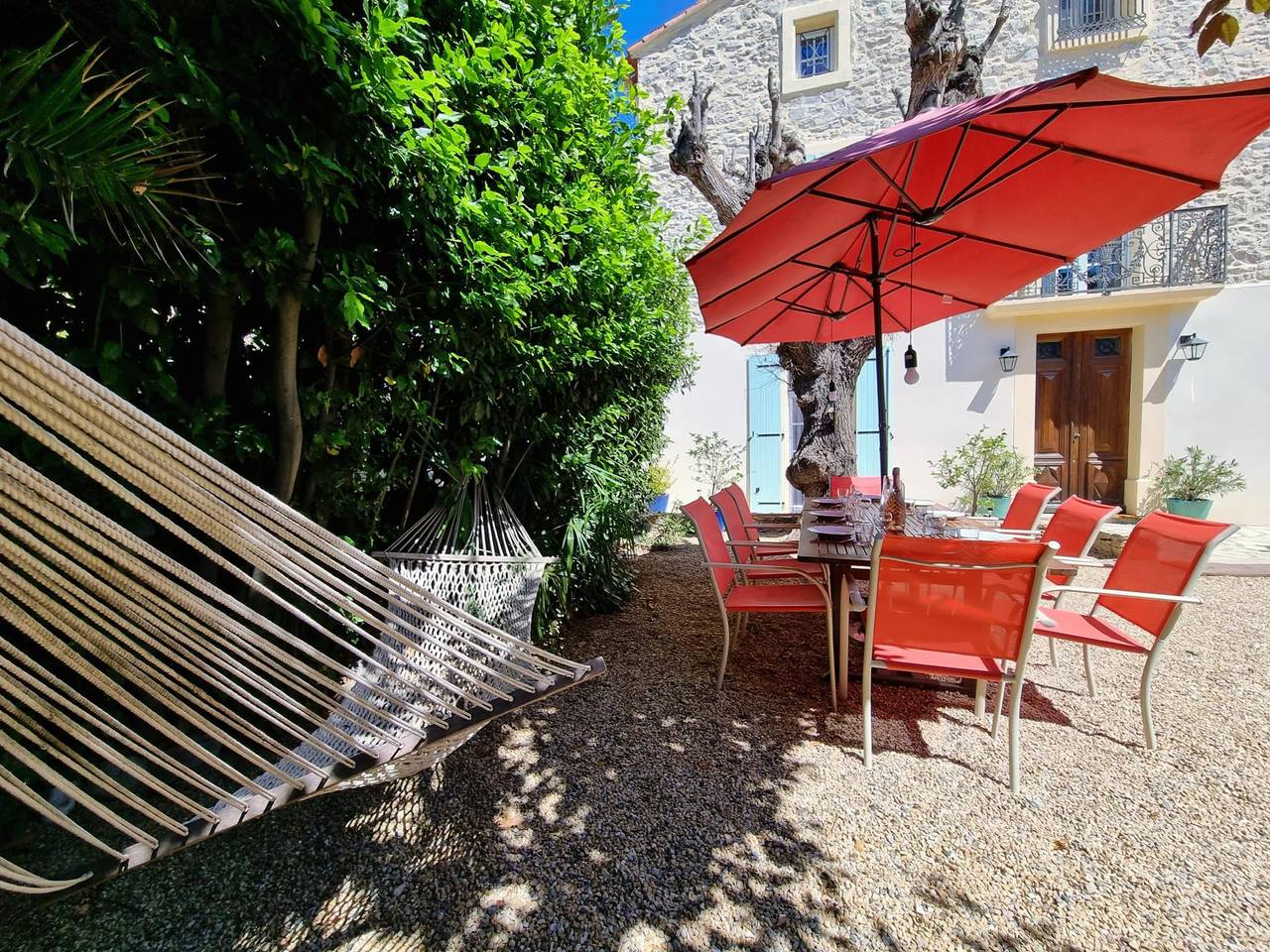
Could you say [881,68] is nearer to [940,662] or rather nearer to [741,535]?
[741,535]

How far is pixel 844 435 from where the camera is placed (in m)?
4.59

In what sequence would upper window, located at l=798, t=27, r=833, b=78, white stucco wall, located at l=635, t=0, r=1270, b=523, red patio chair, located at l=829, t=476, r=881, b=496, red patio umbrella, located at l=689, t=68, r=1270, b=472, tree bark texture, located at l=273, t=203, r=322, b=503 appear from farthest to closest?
upper window, located at l=798, t=27, r=833, b=78
white stucco wall, located at l=635, t=0, r=1270, b=523
red patio chair, located at l=829, t=476, r=881, b=496
red patio umbrella, located at l=689, t=68, r=1270, b=472
tree bark texture, located at l=273, t=203, r=322, b=503

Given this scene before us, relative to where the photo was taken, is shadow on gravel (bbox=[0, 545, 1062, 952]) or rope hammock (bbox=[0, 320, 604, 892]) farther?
shadow on gravel (bbox=[0, 545, 1062, 952])

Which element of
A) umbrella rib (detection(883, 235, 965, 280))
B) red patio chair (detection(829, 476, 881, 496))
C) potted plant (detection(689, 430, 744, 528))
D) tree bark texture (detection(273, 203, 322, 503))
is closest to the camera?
tree bark texture (detection(273, 203, 322, 503))

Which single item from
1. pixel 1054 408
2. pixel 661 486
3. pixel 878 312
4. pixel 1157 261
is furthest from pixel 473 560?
pixel 1157 261

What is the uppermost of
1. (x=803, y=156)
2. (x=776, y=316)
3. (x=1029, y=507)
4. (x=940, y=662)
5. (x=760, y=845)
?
(x=803, y=156)

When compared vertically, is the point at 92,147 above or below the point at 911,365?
above

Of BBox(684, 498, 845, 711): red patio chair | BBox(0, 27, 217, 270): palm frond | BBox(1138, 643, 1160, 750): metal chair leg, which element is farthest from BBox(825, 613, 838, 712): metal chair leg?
BBox(0, 27, 217, 270): palm frond

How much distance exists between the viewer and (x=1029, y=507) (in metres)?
2.91

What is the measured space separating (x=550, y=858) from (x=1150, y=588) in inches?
87.5

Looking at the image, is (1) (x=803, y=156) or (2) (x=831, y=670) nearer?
(2) (x=831, y=670)

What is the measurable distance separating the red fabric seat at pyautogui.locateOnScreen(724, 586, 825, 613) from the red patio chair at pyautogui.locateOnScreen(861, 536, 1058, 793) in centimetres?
45

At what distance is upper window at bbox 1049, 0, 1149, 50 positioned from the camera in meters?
5.79

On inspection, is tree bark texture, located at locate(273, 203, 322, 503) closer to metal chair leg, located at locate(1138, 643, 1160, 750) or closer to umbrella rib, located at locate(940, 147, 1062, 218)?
umbrella rib, located at locate(940, 147, 1062, 218)
